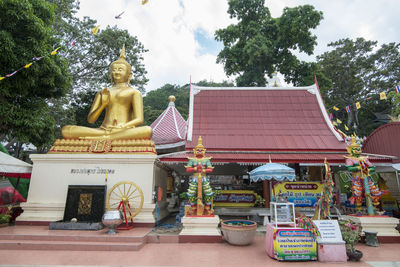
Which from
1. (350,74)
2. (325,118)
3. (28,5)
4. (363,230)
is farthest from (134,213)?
(350,74)

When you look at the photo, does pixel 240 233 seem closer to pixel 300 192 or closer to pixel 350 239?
pixel 350 239

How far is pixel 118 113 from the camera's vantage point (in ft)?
29.6

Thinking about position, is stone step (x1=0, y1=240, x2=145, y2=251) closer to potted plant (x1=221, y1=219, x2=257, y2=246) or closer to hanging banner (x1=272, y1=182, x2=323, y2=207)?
potted plant (x1=221, y1=219, x2=257, y2=246)

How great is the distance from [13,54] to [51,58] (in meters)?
1.18

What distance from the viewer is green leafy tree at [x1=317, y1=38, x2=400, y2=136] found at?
2330 cm

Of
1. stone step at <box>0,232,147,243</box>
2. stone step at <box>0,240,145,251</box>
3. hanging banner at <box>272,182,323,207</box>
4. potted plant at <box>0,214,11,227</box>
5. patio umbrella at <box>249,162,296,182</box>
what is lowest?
stone step at <box>0,240,145,251</box>

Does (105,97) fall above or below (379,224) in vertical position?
above

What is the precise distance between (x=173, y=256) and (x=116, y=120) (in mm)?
5646

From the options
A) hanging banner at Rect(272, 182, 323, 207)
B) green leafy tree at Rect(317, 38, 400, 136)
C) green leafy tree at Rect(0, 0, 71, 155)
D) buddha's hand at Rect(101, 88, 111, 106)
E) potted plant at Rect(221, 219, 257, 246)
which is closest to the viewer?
potted plant at Rect(221, 219, 257, 246)

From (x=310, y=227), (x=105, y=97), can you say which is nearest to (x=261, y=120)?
(x=310, y=227)

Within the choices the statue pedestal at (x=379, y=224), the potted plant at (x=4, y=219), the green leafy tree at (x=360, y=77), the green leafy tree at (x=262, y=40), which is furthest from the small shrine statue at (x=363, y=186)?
the green leafy tree at (x=360, y=77)

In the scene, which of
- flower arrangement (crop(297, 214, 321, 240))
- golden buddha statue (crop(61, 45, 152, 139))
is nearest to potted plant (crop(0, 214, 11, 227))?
golden buddha statue (crop(61, 45, 152, 139))

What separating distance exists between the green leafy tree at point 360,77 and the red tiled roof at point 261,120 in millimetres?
15637

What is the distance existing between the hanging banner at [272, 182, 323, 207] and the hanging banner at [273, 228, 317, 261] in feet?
9.48
